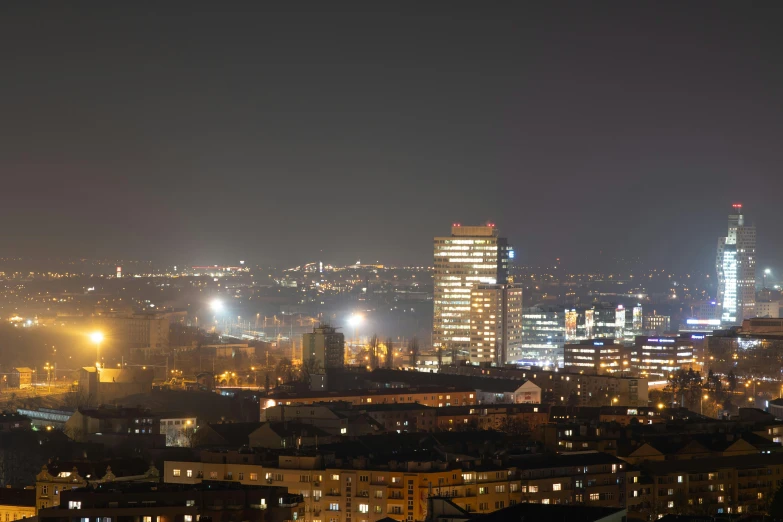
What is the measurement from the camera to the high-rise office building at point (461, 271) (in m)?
91.6

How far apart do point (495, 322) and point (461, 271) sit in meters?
4.94

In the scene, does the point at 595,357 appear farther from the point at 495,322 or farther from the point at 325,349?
the point at 495,322

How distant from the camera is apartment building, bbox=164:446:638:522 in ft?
97.5

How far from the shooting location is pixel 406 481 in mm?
29844

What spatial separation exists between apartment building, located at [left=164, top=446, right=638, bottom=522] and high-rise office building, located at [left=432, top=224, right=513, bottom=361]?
194 ft

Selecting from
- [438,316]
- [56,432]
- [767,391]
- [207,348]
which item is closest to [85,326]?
[207,348]

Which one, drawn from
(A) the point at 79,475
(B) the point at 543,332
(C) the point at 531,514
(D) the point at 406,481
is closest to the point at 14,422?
(A) the point at 79,475

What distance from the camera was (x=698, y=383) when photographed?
6225 centimetres

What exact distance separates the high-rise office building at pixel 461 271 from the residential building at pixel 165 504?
6401 centimetres

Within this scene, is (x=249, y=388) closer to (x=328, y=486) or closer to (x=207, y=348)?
(x=207, y=348)

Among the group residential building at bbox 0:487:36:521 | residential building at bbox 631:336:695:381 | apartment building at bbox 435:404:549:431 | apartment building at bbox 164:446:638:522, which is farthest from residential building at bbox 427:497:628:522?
residential building at bbox 631:336:695:381

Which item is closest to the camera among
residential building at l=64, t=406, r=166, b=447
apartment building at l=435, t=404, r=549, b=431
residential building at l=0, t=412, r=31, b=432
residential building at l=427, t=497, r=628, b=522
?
residential building at l=427, t=497, r=628, b=522

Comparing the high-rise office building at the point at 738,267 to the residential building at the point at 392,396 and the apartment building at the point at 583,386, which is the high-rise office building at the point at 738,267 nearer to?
the apartment building at the point at 583,386

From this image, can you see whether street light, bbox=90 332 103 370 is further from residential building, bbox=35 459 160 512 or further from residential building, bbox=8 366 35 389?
residential building, bbox=35 459 160 512
